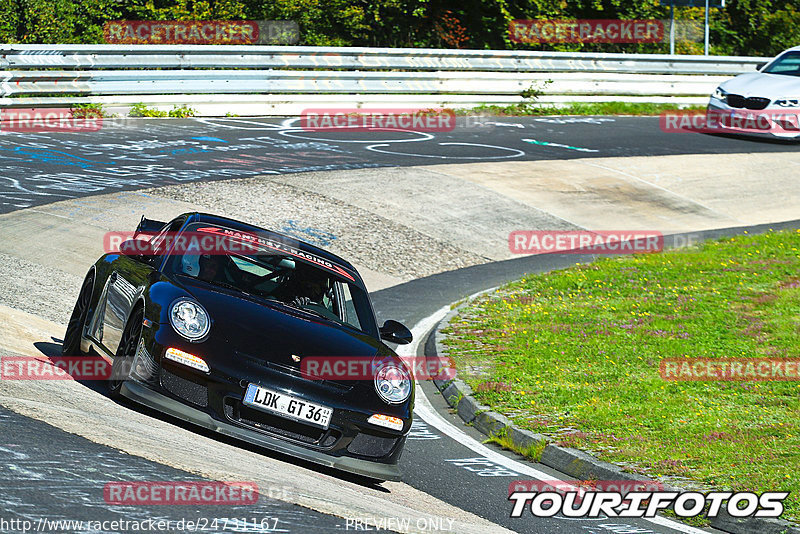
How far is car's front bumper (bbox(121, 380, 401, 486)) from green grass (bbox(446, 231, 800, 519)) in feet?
6.31

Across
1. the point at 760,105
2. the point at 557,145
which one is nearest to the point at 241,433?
the point at 557,145

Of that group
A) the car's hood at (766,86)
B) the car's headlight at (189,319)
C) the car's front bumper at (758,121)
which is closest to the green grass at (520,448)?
the car's headlight at (189,319)

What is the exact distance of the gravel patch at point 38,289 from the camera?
401 inches

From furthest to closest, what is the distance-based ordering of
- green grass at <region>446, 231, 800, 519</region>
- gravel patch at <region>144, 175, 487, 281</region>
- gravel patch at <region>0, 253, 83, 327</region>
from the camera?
gravel patch at <region>144, 175, 487, 281</region>, gravel patch at <region>0, 253, 83, 327</region>, green grass at <region>446, 231, 800, 519</region>

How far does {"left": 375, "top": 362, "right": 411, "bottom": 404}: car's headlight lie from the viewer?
6.71 m

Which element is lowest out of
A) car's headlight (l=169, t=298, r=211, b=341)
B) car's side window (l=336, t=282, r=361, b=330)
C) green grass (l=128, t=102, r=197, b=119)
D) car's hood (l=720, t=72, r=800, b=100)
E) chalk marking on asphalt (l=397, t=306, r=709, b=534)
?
chalk marking on asphalt (l=397, t=306, r=709, b=534)

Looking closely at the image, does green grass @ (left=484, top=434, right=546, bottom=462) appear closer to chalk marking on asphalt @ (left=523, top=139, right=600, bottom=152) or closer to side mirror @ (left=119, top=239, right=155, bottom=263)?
side mirror @ (left=119, top=239, right=155, bottom=263)

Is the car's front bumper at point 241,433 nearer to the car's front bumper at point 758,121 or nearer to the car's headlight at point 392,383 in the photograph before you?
the car's headlight at point 392,383

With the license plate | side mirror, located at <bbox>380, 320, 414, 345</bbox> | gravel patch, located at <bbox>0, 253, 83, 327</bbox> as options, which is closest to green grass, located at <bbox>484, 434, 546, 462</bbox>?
side mirror, located at <bbox>380, 320, 414, 345</bbox>

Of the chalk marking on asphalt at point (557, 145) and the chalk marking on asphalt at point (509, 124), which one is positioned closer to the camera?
the chalk marking on asphalt at point (557, 145)

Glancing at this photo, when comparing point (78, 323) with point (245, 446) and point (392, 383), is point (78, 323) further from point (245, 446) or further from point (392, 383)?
point (392, 383)

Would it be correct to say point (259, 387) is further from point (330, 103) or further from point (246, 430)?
point (330, 103)

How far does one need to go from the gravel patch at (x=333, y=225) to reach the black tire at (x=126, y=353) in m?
6.90

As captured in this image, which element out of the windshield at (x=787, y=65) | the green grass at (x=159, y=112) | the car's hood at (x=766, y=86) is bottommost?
the green grass at (x=159, y=112)
